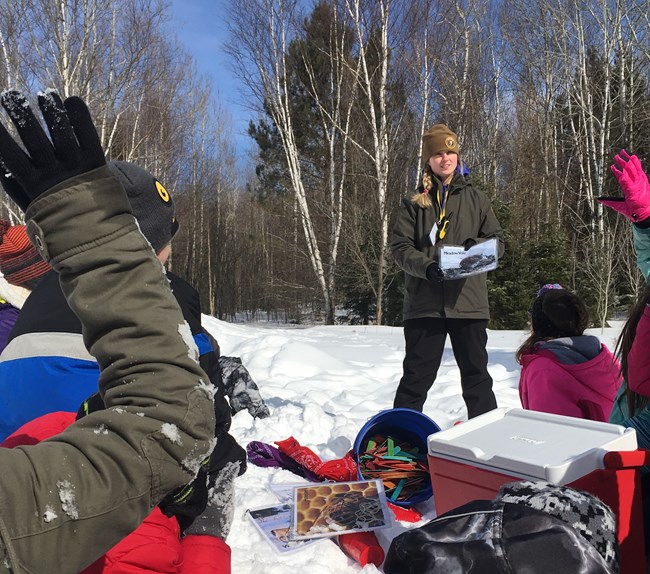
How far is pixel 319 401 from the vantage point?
4195 millimetres

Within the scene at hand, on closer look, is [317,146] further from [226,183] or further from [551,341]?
[551,341]

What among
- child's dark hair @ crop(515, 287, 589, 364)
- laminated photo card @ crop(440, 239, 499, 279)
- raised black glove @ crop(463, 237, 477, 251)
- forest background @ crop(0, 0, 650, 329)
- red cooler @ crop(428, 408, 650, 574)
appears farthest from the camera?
forest background @ crop(0, 0, 650, 329)

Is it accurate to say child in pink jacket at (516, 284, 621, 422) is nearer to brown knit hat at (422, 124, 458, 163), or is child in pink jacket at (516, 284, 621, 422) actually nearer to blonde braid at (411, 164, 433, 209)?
blonde braid at (411, 164, 433, 209)

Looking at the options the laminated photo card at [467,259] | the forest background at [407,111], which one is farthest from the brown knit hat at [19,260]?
the forest background at [407,111]

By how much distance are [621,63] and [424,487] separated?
1317cm

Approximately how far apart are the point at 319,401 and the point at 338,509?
6.73ft

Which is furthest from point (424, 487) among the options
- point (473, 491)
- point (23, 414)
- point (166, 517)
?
point (23, 414)

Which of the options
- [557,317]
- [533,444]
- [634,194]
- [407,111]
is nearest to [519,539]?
[533,444]

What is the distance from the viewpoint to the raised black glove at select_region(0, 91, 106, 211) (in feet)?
2.17

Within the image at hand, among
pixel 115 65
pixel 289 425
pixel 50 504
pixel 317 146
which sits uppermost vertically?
pixel 115 65

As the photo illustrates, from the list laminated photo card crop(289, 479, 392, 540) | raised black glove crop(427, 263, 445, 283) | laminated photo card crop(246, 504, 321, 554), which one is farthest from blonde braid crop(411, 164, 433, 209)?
laminated photo card crop(246, 504, 321, 554)

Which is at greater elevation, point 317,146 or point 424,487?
point 317,146

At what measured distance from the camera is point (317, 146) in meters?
17.2

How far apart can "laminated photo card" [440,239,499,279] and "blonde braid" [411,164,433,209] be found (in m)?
0.30
